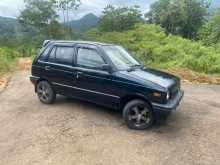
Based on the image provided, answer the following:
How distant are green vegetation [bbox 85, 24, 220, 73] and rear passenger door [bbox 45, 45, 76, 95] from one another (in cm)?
740

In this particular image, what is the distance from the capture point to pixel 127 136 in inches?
244

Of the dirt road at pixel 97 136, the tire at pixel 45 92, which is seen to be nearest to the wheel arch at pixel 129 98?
the dirt road at pixel 97 136

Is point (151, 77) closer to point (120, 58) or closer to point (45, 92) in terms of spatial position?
point (120, 58)

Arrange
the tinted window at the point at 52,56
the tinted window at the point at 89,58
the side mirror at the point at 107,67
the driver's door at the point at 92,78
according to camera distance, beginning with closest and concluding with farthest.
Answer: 1. the side mirror at the point at 107,67
2. the driver's door at the point at 92,78
3. the tinted window at the point at 89,58
4. the tinted window at the point at 52,56

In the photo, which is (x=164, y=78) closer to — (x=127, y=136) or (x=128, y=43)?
(x=127, y=136)

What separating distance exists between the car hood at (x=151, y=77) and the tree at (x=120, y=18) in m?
30.9

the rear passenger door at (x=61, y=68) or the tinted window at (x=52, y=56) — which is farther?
the tinted window at (x=52, y=56)

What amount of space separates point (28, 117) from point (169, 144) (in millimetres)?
3446

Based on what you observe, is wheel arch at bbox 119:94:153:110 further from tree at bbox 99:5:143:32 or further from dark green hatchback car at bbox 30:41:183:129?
tree at bbox 99:5:143:32

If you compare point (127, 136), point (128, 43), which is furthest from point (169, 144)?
point (128, 43)

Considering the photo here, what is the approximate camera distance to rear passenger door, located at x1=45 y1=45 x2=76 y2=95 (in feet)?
24.6

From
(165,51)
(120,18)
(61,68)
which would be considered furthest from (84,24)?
(61,68)

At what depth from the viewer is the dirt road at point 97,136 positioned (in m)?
5.33

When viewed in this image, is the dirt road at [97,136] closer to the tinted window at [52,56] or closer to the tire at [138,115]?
the tire at [138,115]
